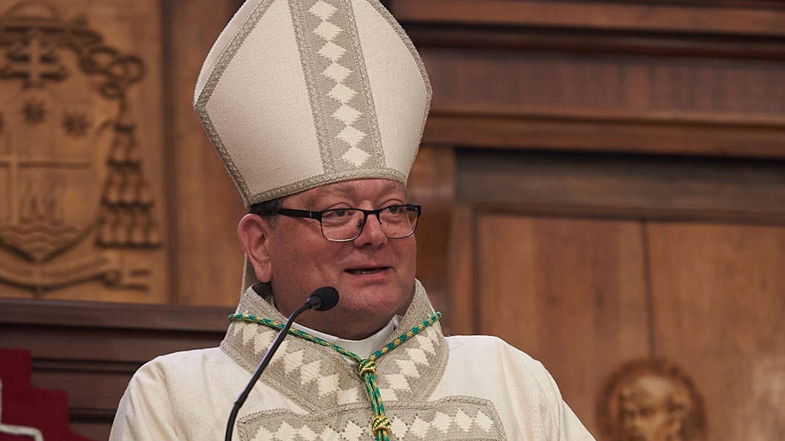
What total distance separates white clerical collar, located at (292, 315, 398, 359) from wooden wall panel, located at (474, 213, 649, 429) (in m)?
2.14

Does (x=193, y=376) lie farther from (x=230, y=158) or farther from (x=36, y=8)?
(x=36, y=8)

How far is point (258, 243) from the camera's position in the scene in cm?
345

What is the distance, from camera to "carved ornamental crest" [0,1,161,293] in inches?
207

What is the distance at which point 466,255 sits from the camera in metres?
5.62

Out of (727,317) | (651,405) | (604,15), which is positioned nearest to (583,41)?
(604,15)

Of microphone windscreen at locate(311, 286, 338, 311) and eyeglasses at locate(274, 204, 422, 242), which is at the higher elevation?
eyeglasses at locate(274, 204, 422, 242)

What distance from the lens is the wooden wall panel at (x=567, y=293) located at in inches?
219

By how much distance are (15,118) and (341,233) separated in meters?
2.37

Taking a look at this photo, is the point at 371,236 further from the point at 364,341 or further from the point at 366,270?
the point at 364,341

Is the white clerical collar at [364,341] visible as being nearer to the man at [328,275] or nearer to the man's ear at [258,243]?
the man at [328,275]

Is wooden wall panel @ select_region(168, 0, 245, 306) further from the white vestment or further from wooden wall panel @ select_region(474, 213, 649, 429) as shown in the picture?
the white vestment

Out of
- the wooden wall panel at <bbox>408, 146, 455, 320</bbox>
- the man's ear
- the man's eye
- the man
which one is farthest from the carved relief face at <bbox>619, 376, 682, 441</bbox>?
the man's eye

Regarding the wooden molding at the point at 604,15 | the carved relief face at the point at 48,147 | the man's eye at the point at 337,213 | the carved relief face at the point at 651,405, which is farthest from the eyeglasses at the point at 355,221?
the carved relief face at the point at 651,405

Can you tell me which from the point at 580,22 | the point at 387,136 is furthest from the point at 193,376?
the point at 580,22
